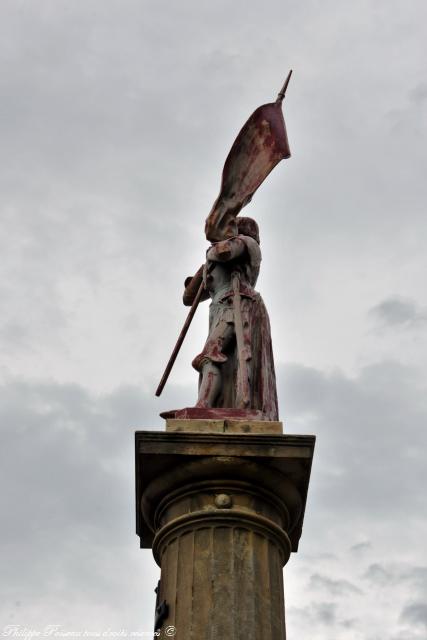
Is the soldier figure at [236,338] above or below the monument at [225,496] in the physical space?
above

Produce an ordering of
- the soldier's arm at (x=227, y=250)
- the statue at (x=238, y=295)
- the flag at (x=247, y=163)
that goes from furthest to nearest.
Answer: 1. the flag at (x=247, y=163)
2. the soldier's arm at (x=227, y=250)
3. the statue at (x=238, y=295)

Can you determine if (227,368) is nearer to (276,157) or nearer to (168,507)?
(168,507)

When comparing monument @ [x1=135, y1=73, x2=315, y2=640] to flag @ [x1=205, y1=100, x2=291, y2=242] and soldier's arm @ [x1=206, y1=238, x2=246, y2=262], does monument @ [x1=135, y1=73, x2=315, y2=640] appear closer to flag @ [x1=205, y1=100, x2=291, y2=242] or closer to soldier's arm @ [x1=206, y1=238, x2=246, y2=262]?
soldier's arm @ [x1=206, y1=238, x2=246, y2=262]

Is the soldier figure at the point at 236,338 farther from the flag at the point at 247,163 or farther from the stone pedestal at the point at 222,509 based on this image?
the stone pedestal at the point at 222,509

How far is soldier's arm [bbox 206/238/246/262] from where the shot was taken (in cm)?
1225

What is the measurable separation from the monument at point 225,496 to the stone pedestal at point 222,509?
10 millimetres

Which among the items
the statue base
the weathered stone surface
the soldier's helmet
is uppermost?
the soldier's helmet

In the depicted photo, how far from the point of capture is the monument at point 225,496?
8688 mm

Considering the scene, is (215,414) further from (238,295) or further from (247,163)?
(247,163)

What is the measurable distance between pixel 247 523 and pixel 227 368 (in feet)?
8.17

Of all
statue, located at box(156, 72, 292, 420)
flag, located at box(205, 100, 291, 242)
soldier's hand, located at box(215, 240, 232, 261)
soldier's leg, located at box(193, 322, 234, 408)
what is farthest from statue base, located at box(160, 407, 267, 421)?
flag, located at box(205, 100, 291, 242)

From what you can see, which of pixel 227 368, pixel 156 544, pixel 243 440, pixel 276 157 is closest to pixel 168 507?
pixel 156 544

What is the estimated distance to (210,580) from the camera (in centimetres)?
877

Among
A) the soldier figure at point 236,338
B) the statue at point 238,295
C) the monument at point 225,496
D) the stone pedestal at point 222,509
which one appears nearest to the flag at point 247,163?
the statue at point 238,295
